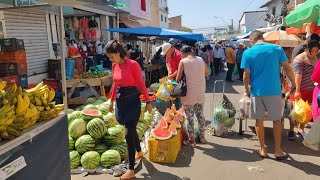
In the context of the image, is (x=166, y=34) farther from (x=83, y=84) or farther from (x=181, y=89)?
(x=181, y=89)

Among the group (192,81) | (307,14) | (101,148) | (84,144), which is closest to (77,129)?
(84,144)

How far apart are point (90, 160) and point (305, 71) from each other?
13.6ft

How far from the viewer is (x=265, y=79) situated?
17.0 feet

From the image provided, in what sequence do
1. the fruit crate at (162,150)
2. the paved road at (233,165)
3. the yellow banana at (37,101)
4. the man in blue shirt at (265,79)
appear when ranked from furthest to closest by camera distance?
the fruit crate at (162,150)
the man in blue shirt at (265,79)
the paved road at (233,165)
the yellow banana at (37,101)

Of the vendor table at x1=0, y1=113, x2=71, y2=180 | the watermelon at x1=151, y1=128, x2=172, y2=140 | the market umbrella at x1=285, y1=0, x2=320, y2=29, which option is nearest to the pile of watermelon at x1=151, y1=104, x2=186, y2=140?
the watermelon at x1=151, y1=128, x2=172, y2=140

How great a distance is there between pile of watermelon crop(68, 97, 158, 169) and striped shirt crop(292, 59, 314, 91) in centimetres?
337

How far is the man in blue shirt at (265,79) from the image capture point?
5.17 meters

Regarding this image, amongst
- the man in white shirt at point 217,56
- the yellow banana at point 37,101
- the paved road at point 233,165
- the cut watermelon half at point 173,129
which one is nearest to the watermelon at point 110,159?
the paved road at point 233,165

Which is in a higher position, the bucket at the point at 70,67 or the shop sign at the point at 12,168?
the bucket at the point at 70,67

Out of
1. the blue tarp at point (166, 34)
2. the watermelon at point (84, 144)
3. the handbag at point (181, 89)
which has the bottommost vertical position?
the watermelon at point (84, 144)

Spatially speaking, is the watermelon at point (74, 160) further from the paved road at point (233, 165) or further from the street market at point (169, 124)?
the paved road at point (233, 165)

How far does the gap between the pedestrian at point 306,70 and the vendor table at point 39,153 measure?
4.26 m

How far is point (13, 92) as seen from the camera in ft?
9.84

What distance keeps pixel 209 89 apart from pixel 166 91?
7552 millimetres
